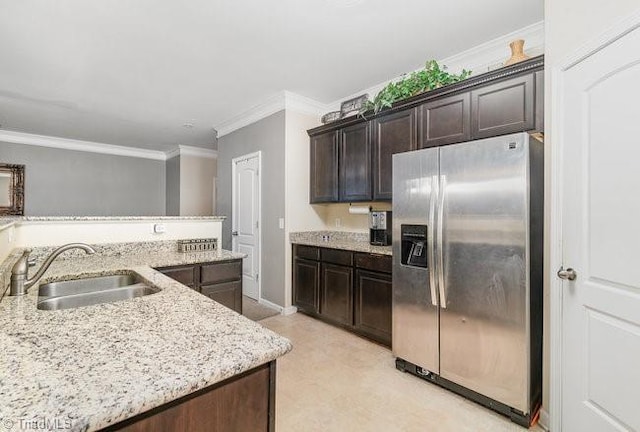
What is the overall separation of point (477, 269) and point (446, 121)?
A: 1.29 meters

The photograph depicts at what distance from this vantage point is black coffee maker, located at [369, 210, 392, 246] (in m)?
3.27

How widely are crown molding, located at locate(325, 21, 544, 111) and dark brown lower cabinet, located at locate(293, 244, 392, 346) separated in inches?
76.7

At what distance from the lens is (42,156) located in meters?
5.72

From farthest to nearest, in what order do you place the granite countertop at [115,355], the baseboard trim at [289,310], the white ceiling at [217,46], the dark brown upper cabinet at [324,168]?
the baseboard trim at [289,310]
the dark brown upper cabinet at [324,168]
the white ceiling at [217,46]
the granite countertop at [115,355]

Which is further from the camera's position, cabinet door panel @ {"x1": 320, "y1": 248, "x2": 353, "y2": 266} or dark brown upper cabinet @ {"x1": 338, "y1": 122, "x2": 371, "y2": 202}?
dark brown upper cabinet @ {"x1": 338, "y1": 122, "x2": 371, "y2": 202}

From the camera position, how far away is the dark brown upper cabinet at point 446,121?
96.8 inches

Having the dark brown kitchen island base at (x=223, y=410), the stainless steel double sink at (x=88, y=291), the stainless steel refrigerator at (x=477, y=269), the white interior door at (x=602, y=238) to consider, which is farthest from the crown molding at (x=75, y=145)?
the white interior door at (x=602, y=238)

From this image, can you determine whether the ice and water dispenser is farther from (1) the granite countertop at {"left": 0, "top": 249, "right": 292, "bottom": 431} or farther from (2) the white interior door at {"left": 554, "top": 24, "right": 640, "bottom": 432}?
(1) the granite countertop at {"left": 0, "top": 249, "right": 292, "bottom": 431}

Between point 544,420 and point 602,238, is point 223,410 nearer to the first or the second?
point 602,238

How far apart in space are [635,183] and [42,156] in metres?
7.98

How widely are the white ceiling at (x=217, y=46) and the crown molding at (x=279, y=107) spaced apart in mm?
105

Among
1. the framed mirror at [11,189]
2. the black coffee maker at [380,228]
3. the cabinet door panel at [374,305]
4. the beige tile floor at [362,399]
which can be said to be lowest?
the beige tile floor at [362,399]

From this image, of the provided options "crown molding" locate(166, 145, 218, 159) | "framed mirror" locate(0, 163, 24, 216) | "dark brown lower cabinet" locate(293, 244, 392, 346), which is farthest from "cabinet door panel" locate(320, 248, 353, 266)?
"framed mirror" locate(0, 163, 24, 216)

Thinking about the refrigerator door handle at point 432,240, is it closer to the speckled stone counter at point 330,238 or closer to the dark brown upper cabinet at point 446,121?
the dark brown upper cabinet at point 446,121
